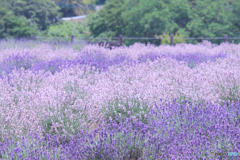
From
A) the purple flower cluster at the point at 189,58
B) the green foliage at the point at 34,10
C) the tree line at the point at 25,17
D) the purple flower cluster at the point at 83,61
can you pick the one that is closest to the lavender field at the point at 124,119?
the purple flower cluster at the point at 83,61

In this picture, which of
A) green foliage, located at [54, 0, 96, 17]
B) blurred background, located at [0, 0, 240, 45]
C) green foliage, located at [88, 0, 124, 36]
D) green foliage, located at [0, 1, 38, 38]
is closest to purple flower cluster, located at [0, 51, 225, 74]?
blurred background, located at [0, 0, 240, 45]

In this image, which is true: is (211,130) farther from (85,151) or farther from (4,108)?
(4,108)

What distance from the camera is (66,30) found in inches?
902

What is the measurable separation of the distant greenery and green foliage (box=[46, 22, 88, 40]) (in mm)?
4899

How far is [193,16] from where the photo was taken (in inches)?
659

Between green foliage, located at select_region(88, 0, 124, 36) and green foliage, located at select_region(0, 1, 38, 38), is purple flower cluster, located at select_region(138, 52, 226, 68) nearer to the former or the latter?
green foliage, located at select_region(88, 0, 124, 36)

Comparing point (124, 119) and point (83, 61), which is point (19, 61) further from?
point (124, 119)

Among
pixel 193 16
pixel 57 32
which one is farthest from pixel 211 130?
pixel 57 32

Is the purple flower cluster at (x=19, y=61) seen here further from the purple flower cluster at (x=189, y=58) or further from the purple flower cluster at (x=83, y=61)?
the purple flower cluster at (x=189, y=58)

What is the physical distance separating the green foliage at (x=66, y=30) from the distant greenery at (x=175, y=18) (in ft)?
16.1

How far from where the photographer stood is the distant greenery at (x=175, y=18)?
15.7 m

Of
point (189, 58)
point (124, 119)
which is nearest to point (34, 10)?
point (189, 58)

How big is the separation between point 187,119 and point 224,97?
158 cm

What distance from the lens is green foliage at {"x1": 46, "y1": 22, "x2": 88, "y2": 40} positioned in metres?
21.6
